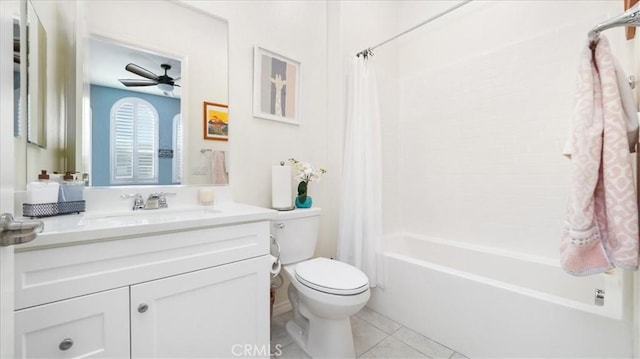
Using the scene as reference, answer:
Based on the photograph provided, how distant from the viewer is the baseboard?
76.6 inches

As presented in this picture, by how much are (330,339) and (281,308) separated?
0.64 m

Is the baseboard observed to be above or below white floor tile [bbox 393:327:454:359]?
above

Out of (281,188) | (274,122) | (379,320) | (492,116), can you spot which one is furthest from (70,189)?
(492,116)

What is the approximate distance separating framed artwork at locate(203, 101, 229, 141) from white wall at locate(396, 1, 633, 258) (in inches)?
66.3

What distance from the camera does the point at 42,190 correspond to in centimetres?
99

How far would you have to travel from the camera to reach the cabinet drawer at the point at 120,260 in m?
0.76

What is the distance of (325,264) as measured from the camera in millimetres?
1632

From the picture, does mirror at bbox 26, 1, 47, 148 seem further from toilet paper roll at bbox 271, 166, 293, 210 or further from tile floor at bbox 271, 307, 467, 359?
tile floor at bbox 271, 307, 467, 359

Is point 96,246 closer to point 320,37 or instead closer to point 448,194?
point 320,37

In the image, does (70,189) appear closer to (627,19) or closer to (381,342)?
(381,342)

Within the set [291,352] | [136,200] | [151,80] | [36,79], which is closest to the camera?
[36,79]

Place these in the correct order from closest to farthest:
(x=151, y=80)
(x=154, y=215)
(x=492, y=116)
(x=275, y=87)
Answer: (x=154, y=215)
(x=151, y=80)
(x=275, y=87)
(x=492, y=116)

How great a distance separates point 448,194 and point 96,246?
7.63 ft

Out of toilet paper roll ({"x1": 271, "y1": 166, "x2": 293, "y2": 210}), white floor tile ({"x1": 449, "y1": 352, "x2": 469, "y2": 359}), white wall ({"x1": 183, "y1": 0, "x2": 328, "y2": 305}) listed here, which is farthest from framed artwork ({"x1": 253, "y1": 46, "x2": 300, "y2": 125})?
white floor tile ({"x1": 449, "y1": 352, "x2": 469, "y2": 359})
